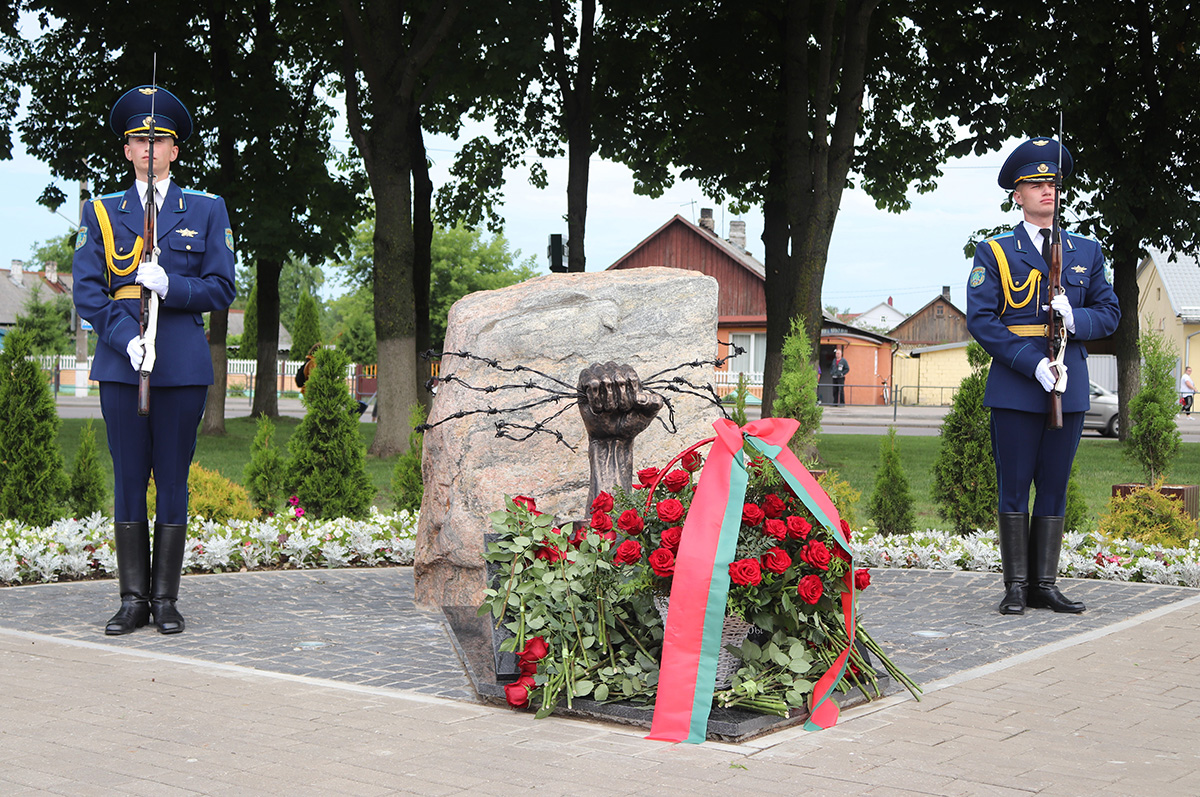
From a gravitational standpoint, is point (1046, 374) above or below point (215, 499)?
above

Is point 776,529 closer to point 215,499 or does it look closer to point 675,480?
point 675,480

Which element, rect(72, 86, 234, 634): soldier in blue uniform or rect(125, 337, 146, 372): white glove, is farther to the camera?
rect(72, 86, 234, 634): soldier in blue uniform

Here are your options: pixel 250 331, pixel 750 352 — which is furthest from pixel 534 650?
pixel 750 352

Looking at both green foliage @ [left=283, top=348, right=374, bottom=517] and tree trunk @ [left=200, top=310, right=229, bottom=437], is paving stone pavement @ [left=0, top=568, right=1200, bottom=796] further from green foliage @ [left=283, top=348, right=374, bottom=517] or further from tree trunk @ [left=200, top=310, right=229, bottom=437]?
tree trunk @ [left=200, top=310, right=229, bottom=437]

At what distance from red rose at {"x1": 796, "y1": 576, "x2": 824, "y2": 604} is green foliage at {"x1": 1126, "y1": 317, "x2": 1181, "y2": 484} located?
689 centimetres

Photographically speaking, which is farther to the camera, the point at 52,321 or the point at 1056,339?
the point at 52,321

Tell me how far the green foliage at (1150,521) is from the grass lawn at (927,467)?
1541 millimetres

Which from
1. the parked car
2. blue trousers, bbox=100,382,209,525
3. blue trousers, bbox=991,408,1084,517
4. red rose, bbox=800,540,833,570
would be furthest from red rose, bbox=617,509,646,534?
the parked car

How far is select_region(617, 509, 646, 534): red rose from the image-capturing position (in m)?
4.99

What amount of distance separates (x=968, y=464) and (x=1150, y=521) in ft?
5.02

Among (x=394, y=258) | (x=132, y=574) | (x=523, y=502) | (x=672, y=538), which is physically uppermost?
(x=394, y=258)

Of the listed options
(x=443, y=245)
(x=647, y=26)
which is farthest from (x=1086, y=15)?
(x=443, y=245)

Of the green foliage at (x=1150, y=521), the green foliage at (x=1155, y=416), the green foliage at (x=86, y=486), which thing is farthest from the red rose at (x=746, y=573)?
the green foliage at (x=86, y=486)

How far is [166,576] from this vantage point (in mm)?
6605
